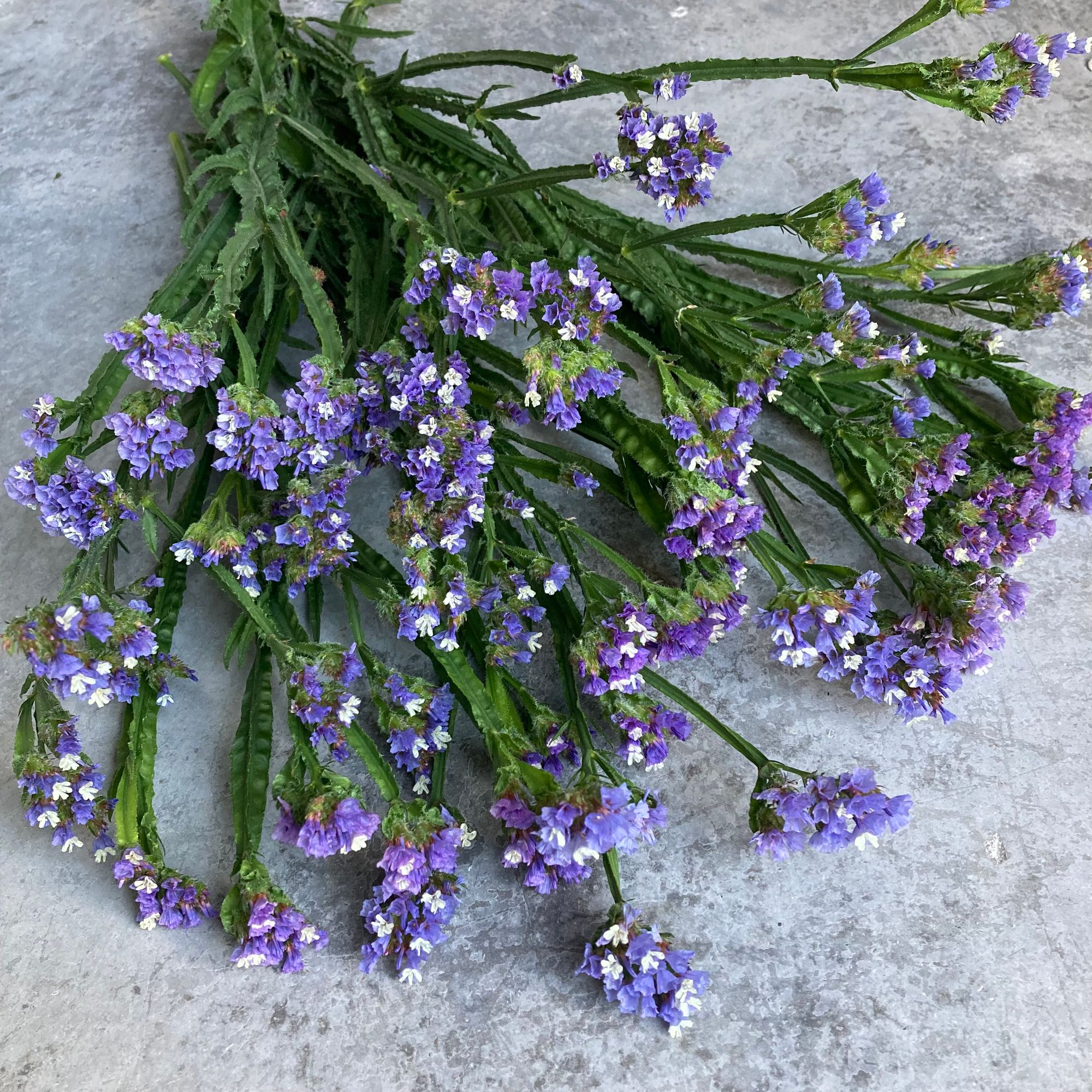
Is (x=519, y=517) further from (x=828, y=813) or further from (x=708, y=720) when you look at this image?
(x=828, y=813)

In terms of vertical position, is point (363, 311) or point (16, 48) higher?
point (16, 48)

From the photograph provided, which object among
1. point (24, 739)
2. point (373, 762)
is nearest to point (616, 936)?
point (373, 762)

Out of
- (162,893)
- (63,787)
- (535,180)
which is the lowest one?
(162,893)

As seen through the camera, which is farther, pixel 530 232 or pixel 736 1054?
pixel 530 232

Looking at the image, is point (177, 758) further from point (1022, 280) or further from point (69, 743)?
point (1022, 280)

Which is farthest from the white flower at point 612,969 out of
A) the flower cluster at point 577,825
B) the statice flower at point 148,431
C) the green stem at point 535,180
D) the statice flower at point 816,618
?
the green stem at point 535,180

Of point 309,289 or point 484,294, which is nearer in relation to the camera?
point 484,294

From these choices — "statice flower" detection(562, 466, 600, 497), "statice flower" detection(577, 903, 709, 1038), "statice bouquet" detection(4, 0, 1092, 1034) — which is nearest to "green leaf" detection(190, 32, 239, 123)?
"statice bouquet" detection(4, 0, 1092, 1034)

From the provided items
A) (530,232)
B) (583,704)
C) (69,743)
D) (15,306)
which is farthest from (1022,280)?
(15,306)
